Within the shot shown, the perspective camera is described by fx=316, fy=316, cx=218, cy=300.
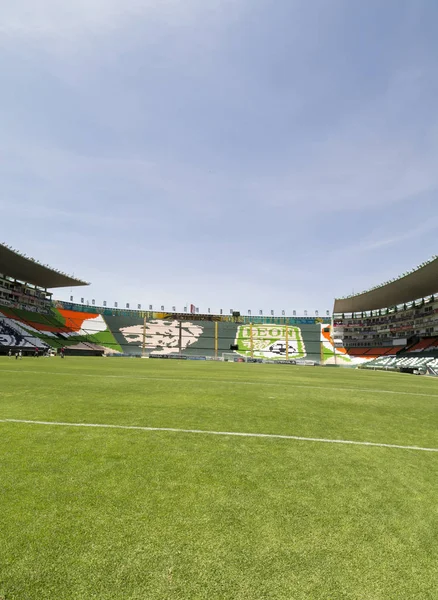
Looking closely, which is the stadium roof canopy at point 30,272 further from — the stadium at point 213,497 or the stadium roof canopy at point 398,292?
the stadium roof canopy at point 398,292

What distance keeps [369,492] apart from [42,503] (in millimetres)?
4282

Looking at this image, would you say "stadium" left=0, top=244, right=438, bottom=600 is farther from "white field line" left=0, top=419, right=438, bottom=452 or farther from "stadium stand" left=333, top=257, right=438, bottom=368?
"stadium stand" left=333, top=257, right=438, bottom=368

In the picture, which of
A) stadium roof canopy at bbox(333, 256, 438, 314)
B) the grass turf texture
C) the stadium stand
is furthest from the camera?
the stadium stand

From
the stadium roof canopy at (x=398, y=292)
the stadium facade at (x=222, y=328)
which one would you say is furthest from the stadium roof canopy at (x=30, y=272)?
the stadium roof canopy at (x=398, y=292)

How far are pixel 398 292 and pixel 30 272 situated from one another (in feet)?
265

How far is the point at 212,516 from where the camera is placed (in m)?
3.64

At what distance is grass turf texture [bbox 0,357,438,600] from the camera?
2.64 m

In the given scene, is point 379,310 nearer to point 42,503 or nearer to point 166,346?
point 166,346

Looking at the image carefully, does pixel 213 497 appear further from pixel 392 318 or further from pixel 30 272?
pixel 392 318

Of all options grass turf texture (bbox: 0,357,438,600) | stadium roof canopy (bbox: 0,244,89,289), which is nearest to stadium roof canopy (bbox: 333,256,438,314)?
grass turf texture (bbox: 0,357,438,600)

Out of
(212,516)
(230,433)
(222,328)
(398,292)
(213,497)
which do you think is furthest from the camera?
(222,328)

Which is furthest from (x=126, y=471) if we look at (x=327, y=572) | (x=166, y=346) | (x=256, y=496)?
(x=166, y=346)

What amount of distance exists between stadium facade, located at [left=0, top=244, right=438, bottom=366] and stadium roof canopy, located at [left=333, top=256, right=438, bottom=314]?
163 millimetres

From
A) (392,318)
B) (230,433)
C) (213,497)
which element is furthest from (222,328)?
(213,497)
